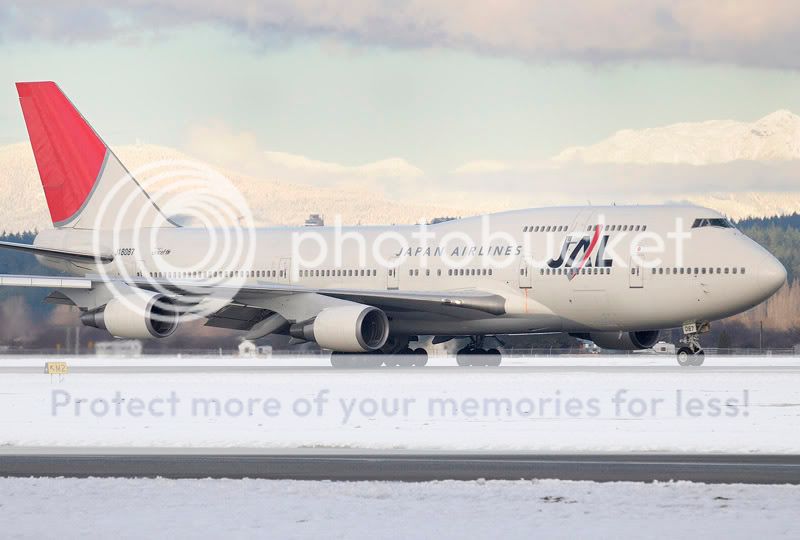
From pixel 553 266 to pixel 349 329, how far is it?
517 cm

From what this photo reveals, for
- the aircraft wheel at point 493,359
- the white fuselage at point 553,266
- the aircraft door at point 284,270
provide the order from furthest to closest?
1. the aircraft door at point 284,270
2. the aircraft wheel at point 493,359
3. the white fuselage at point 553,266

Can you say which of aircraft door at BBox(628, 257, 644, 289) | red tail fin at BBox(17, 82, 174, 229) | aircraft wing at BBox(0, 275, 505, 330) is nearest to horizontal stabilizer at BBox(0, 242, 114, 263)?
red tail fin at BBox(17, 82, 174, 229)

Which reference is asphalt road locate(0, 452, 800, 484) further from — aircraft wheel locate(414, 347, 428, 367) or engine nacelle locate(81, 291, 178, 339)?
aircraft wheel locate(414, 347, 428, 367)

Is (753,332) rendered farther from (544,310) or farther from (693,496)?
(693,496)

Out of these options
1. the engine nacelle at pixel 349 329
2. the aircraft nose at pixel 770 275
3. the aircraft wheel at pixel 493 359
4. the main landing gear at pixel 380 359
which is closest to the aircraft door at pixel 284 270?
the main landing gear at pixel 380 359

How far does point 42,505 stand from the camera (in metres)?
9.88

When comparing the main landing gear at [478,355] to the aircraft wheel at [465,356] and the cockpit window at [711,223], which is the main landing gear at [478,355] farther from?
the cockpit window at [711,223]

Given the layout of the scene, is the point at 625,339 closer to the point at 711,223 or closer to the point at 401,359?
the point at 711,223

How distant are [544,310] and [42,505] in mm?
21575

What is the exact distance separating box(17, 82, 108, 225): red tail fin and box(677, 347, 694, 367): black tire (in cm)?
1897

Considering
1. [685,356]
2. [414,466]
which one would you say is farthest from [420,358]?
[414,466]

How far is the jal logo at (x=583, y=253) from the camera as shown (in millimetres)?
29734

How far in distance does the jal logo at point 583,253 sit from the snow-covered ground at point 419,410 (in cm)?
260

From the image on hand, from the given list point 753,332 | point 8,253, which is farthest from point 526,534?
point 753,332
